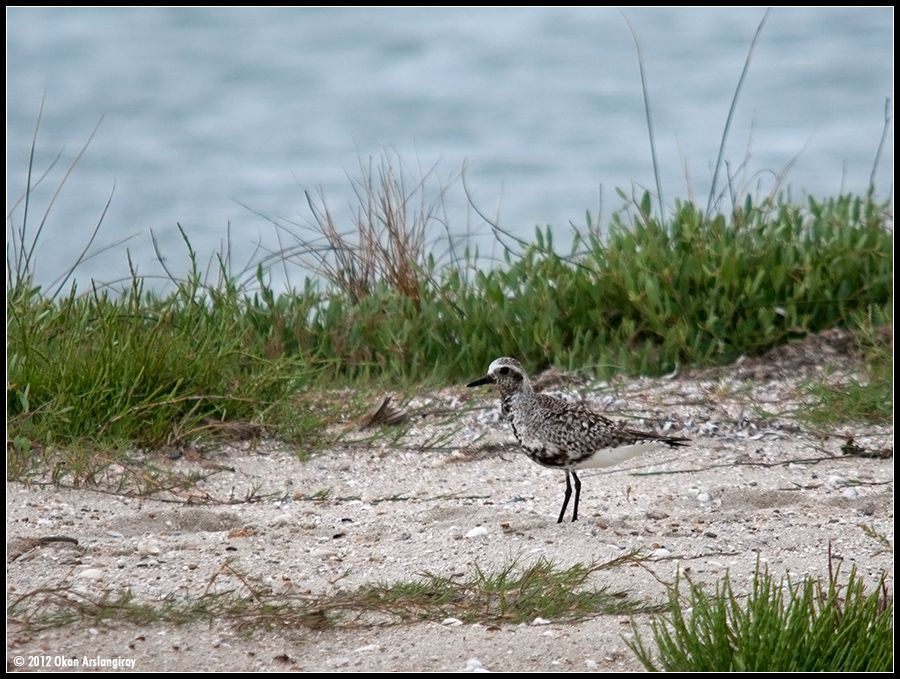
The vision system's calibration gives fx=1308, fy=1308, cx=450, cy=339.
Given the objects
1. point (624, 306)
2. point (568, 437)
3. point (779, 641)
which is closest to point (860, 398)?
point (624, 306)

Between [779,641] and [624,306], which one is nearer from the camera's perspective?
[779,641]

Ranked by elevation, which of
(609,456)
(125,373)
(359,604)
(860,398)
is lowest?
(359,604)

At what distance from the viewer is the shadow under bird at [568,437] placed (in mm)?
5684

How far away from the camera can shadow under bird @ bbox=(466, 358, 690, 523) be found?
18.6 feet

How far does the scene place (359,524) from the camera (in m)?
5.58

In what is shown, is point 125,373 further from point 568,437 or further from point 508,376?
point 568,437

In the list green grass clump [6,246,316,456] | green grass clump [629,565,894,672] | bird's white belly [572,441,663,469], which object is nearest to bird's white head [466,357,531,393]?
bird's white belly [572,441,663,469]

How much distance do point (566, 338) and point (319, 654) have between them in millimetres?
4653

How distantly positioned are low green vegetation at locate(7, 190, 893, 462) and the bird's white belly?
1665 millimetres

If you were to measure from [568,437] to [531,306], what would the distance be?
2.73m

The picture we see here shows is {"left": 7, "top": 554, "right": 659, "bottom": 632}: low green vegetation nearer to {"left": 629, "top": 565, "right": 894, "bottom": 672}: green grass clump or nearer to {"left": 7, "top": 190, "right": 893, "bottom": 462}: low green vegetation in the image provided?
{"left": 629, "top": 565, "right": 894, "bottom": 672}: green grass clump

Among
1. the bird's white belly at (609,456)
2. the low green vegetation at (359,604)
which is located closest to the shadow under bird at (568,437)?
the bird's white belly at (609,456)

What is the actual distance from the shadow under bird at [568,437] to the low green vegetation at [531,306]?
4.36 ft

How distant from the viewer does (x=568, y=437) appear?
5.68m
